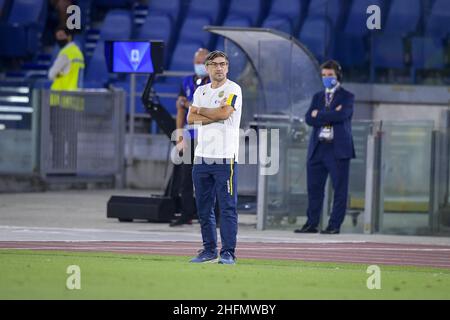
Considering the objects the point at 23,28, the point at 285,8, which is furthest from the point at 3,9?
the point at 285,8

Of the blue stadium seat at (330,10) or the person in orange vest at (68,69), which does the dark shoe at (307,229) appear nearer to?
the blue stadium seat at (330,10)

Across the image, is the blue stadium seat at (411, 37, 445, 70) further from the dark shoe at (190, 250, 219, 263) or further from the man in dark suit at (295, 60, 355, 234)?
the dark shoe at (190, 250, 219, 263)

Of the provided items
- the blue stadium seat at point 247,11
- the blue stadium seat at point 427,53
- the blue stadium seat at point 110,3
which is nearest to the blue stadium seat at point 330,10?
the blue stadium seat at point 427,53

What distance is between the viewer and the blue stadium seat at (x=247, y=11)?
30.4m

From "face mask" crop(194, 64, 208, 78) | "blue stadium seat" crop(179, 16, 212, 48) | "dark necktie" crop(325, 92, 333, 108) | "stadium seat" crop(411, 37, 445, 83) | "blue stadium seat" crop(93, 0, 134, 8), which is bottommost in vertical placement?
"dark necktie" crop(325, 92, 333, 108)

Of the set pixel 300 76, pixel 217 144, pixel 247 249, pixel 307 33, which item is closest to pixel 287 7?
pixel 307 33

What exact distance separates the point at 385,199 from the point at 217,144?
6063 millimetres

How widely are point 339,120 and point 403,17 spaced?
6101mm

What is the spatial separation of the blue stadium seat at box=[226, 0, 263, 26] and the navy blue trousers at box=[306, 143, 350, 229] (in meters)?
12.4

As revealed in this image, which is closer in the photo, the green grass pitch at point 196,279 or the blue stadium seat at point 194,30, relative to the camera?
the green grass pitch at point 196,279

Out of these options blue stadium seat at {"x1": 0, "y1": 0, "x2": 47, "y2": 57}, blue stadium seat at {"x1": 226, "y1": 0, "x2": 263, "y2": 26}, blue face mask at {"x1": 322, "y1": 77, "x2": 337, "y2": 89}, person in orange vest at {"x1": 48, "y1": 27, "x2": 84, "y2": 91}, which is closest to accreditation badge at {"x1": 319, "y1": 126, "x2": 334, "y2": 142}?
blue face mask at {"x1": 322, "y1": 77, "x2": 337, "y2": 89}

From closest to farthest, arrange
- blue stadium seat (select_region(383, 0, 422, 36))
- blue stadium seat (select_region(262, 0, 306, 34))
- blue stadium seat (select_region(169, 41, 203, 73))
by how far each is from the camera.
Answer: blue stadium seat (select_region(383, 0, 422, 36)) < blue stadium seat (select_region(262, 0, 306, 34)) < blue stadium seat (select_region(169, 41, 203, 73))

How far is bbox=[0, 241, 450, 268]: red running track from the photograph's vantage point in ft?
45.6

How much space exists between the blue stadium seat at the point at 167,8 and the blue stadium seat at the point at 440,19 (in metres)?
9.95
